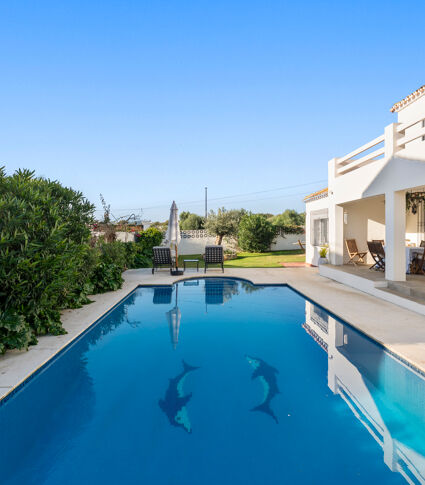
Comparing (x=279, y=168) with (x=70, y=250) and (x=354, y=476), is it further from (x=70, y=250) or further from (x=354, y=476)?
(x=354, y=476)

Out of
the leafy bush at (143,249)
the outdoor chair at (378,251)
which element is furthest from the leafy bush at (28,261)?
the leafy bush at (143,249)

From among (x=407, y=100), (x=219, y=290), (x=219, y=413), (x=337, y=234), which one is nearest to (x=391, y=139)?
(x=337, y=234)

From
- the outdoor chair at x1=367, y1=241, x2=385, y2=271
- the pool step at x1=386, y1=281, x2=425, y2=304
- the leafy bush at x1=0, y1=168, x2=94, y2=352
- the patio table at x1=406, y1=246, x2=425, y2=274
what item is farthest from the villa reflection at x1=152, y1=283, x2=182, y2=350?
the patio table at x1=406, y1=246, x2=425, y2=274

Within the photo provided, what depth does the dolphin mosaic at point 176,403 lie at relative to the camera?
11.5 feet

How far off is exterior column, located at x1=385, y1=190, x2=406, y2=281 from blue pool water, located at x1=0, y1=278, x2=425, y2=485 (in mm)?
3450

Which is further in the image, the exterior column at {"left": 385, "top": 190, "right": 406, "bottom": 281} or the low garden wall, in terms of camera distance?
the low garden wall

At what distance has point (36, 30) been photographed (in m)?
11.3

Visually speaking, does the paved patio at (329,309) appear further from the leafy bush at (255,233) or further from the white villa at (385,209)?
the leafy bush at (255,233)

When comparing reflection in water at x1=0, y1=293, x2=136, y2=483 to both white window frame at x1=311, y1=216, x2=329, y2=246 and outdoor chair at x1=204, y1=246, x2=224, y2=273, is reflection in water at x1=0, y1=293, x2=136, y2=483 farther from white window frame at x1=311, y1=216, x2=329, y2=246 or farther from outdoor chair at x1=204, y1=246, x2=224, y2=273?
white window frame at x1=311, y1=216, x2=329, y2=246

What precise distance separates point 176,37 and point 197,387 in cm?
1467

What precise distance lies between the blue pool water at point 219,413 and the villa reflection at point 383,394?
14 millimetres

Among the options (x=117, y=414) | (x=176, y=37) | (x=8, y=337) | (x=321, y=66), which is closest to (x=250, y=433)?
(x=117, y=414)

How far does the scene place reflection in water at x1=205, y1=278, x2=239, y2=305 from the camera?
9422mm

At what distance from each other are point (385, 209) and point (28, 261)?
9.55 m
